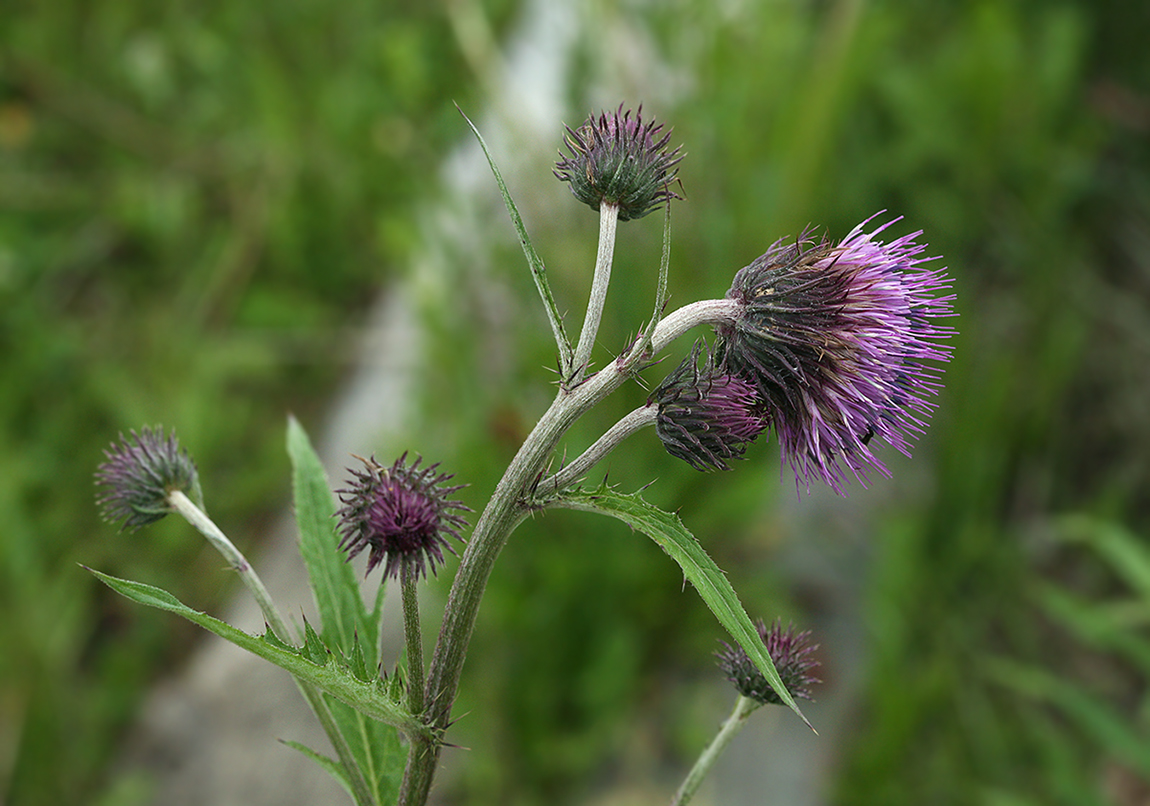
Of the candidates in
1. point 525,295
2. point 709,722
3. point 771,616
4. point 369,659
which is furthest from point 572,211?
point 369,659

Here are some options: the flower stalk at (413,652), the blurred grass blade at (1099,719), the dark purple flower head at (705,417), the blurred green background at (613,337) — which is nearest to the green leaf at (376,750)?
the flower stalk at (413,652)

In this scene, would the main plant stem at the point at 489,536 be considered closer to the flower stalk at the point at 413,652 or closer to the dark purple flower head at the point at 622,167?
the flower stalk at the point at 413,652

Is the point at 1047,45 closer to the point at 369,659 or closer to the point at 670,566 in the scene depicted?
the point at 670,566

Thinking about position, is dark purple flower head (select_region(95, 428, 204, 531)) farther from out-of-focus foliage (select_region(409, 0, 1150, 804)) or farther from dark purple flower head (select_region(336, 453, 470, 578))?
out-of-focus foliage (select_region(409, 0, 1150, 804))

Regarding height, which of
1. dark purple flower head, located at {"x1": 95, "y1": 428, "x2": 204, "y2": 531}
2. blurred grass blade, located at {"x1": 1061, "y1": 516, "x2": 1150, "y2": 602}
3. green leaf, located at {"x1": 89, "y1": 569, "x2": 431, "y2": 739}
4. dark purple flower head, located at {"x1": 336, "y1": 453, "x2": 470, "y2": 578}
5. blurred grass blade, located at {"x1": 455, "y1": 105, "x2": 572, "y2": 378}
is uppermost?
blurred grass blade, located at {"x1": 1061, "y1": 516, "x2": 1150, "y2": 602}

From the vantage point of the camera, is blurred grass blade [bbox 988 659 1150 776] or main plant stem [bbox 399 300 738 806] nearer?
main plant stem [bbox 399 300 738 806]

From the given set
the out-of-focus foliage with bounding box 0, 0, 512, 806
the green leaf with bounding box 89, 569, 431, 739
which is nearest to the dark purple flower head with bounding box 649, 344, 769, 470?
the green leaf with bounding box 89, 569, 431, 739

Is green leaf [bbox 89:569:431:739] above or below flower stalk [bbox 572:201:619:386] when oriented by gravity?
below

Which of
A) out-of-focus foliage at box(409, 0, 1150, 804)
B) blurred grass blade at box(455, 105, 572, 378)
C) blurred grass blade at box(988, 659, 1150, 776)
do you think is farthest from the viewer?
out-of-focus foliage at box(409, 0, 1150, 804)
